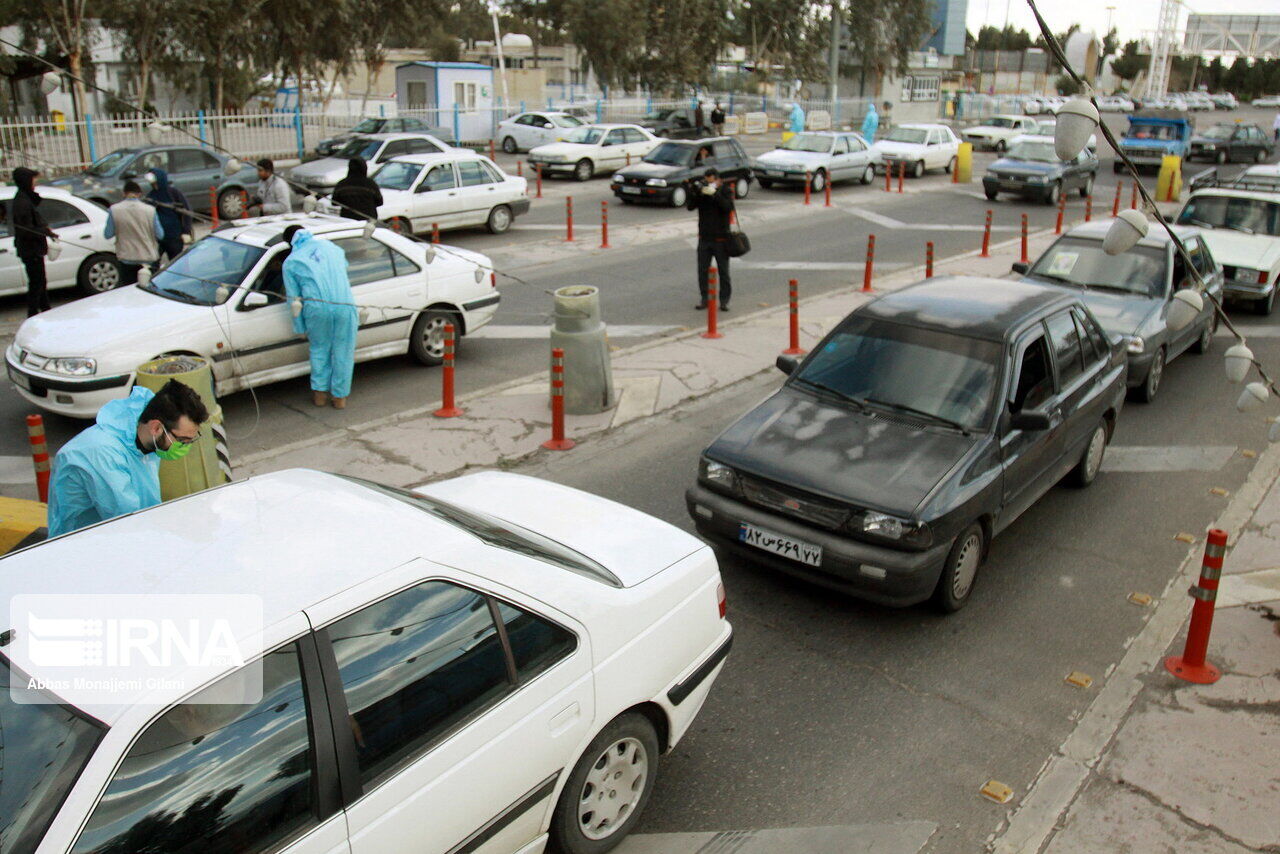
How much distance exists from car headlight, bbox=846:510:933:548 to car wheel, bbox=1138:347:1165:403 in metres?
5.72

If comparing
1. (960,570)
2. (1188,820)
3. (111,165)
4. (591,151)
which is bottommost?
(1188,820)

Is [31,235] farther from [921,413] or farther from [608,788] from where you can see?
[608,788]

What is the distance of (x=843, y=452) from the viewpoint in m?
6.12

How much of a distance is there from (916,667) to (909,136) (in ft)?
89.3

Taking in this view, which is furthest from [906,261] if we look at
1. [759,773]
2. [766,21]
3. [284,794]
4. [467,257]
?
[766,21]

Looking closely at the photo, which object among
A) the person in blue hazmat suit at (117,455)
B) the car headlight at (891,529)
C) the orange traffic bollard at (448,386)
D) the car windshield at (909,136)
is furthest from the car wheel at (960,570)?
the car windshield at (909,136)

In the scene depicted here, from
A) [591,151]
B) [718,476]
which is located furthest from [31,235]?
[591,151]

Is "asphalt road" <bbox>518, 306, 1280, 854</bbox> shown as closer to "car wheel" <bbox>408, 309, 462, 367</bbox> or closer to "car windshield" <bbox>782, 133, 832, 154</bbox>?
"car wheel" <bbox>408, 309, 462, 367</bbox>

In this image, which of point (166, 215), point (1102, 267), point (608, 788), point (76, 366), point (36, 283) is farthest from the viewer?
point (166, 215)

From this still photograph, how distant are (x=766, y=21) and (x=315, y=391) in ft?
161

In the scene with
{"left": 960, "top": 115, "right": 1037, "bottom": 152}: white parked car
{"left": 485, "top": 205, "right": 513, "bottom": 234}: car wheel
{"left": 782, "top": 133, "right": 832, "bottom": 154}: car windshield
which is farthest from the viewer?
{"left": 960, "top": 115, "right": 1037, "bottom": 152}: white parked car

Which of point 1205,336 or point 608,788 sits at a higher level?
point 1205,336

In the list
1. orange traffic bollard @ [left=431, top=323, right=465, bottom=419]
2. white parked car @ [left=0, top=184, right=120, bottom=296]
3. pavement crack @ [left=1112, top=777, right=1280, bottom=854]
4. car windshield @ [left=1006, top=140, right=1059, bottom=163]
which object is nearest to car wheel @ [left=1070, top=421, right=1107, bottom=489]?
pavement crack @ [left=1112, top=777, right=1280, bottom=854]

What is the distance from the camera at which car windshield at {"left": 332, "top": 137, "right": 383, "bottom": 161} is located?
21.9 meters
